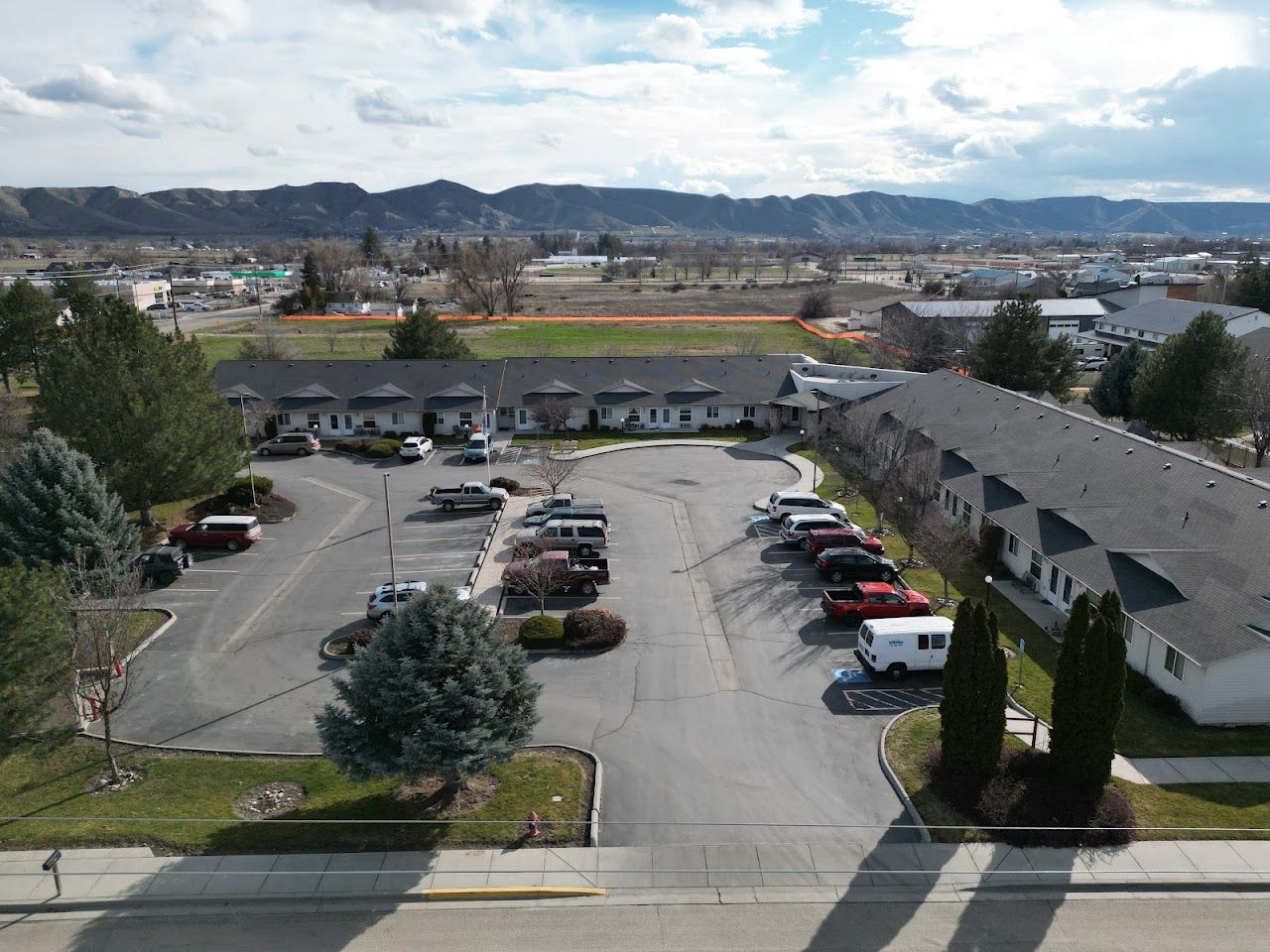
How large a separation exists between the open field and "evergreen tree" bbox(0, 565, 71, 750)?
6434 cm

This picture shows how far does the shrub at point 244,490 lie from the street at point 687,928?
93.4 feet

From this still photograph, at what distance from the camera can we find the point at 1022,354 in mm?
59219

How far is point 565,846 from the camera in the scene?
60.0 ft

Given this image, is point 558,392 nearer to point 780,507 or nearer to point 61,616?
point 780,507

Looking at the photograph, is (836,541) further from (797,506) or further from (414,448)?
(414,448)

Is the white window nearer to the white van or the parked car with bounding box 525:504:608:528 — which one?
the white van

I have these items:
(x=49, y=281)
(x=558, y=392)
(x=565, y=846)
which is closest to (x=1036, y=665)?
(x=565, y=846)

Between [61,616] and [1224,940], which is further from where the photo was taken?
[61,616]

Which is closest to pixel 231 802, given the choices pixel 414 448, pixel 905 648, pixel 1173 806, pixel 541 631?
pixel 541 631

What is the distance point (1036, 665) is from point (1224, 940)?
36.2ft

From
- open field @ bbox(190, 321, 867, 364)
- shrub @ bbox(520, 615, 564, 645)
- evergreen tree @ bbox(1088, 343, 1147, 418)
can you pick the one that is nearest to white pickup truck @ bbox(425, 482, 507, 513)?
shrub @ bbox(520, 615, 564, 645)

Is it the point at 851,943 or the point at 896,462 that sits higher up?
the point at 896,462

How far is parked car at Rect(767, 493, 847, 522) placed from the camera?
131 feet

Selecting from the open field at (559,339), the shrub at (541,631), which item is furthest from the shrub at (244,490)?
the open field at (559,339)
